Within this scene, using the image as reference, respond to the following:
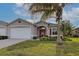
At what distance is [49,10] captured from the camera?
13508mm

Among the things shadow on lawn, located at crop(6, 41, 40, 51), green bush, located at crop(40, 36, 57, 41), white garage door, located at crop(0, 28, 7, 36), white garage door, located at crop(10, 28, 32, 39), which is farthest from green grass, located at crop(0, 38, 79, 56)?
white garage door, located at crop(0, 28, 7, 36)

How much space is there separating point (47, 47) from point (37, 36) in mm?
711

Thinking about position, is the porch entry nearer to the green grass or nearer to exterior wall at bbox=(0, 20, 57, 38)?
exterior wall at bbox=(0, 20, 57, 38)

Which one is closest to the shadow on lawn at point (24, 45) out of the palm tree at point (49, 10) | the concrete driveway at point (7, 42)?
the concrete driveway at point (7, 42)

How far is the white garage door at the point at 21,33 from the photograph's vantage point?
13742 mm

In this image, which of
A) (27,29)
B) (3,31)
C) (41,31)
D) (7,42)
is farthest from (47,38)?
(3,31)

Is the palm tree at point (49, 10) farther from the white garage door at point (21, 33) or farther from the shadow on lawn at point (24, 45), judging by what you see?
the shadow on lawn at point (24, 45)

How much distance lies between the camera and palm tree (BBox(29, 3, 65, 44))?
13344 mm

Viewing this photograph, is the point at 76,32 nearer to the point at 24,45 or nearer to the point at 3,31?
the point at 24,45

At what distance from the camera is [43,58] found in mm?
12859

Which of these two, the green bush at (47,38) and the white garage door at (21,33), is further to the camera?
the white garage door at (21,33)

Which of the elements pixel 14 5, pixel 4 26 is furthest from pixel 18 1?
pixel 4 26

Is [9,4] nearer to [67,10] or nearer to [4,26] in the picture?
[4,26]

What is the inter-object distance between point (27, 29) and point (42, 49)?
45.6 inches
